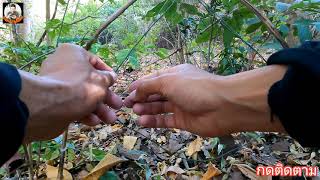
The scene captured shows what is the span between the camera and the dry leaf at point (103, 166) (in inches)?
42.4

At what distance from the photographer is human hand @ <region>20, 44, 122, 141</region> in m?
0.69

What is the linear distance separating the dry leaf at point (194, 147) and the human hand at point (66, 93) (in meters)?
0.45

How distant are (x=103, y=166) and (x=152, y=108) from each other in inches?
9.3

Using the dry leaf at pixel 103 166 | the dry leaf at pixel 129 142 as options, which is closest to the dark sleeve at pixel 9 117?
the dry leaf at pixel 103 166

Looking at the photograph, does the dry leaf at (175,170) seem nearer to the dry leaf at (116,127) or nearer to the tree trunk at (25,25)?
the dry leaf at (116,127)

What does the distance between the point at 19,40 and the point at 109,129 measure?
1.67 feet

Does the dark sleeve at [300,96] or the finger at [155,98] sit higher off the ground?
the dark sleeve at [300,96]

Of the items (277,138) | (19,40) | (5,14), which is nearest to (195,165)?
(277,138)

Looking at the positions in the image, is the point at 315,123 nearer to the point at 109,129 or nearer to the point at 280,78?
the point at 280,78

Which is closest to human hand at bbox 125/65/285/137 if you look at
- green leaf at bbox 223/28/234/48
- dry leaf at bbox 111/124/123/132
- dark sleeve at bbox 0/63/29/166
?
dark sleeve at bbox 0/63/29/166

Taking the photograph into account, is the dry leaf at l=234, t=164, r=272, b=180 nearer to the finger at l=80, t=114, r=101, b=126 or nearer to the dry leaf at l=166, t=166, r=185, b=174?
the dry leaf at l=166, t=166, r=185, b=174

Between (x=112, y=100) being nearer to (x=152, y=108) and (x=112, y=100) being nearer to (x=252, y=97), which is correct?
(x=152, y=108)

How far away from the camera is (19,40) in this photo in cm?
139

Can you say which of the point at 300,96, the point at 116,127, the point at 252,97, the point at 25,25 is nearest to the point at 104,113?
the point at 252,97
